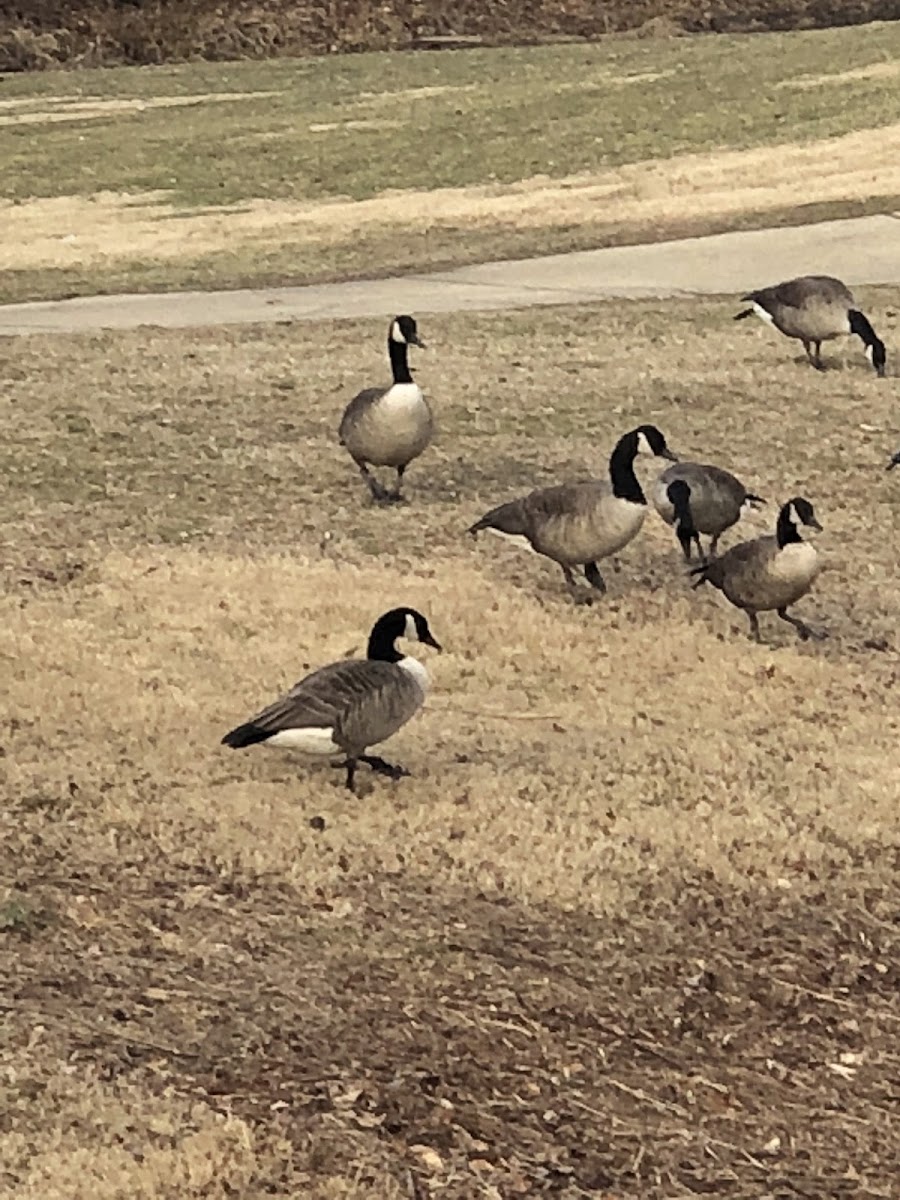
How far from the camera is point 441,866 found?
5727 mm

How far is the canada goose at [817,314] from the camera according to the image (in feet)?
40.6

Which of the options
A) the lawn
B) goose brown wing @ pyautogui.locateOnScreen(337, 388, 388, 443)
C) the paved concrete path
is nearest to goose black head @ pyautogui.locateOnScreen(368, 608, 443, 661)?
goose brown wing @ pyautogui.locateOnScreen(337, 388, 388, 443)

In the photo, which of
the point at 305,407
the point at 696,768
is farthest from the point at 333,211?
the point at 696,768

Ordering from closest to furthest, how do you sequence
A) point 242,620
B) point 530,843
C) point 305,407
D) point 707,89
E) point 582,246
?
1. point 530,843
2. point 242,620
3. point 305,407
4. point 582,246
5. point 707,89

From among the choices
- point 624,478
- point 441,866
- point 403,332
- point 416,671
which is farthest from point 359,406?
point 441,866

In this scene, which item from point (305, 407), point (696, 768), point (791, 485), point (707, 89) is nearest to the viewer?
point (696, 768)

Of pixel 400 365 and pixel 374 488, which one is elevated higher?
pixel 400 365

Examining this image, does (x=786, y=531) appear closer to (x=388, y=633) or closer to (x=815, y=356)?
(x=388, y=633)

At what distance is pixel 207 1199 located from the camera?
4199 mm

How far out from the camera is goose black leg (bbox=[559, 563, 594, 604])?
319 inches

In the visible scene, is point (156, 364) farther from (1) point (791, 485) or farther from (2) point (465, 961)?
(2) point (465, 961)

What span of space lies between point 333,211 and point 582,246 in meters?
3.98

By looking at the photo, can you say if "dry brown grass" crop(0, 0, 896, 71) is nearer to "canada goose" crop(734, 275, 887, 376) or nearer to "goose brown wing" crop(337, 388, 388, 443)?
"canada goose" crop(734, 275, 887, 376)

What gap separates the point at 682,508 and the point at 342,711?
262cm
